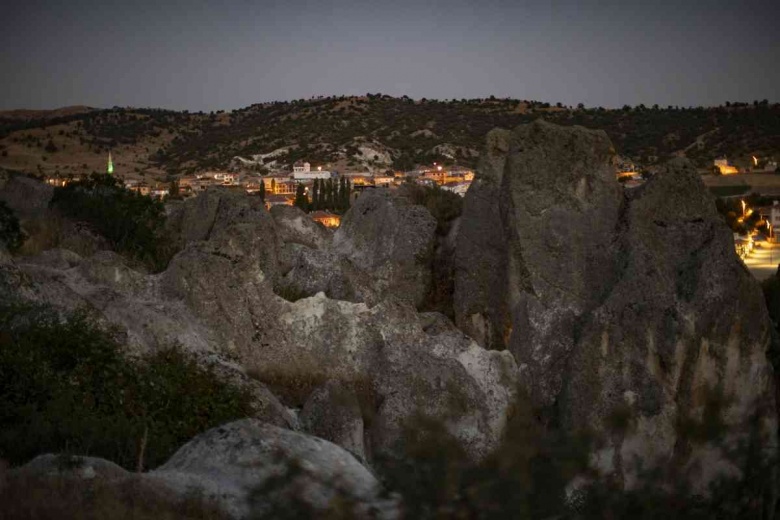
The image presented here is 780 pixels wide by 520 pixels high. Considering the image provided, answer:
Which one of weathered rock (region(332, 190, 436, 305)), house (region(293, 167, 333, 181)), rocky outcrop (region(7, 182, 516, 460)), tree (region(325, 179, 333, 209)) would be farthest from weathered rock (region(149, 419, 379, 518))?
house (region(293, 167, 333, 181))

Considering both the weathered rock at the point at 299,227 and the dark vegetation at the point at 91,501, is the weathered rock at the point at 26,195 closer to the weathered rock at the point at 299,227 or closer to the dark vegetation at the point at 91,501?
the weathered rock at the point at 299,227

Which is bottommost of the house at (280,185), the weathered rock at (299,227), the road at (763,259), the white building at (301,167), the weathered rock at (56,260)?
the road at (763,259)

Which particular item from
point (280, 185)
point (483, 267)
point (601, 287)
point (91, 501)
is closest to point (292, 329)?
point (483, 267)

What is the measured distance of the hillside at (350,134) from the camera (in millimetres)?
88625

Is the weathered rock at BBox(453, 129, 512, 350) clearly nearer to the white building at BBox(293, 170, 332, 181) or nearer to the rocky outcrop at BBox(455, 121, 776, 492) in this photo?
the rocky outcrop at BBox(455, 121, 776, 492)

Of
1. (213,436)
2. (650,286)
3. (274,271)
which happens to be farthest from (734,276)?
(213,436)

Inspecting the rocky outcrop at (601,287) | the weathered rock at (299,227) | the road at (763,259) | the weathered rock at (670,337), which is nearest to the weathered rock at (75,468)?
the rocky outcrop at (601,287)

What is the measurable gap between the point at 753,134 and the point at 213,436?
91.2 metres

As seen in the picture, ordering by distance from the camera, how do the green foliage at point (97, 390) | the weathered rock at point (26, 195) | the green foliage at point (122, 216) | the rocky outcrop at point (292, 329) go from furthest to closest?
the weathered rock at point (26, 195) < the green foliage at point (122, 216) < the rocky outcrop at point (292, 329) < the green foliage at point (97, 390)

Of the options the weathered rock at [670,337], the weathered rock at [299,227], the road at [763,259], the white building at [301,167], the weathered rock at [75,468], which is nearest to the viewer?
the weathered rock at [75,468]

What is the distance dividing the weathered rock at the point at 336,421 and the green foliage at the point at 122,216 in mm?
7497

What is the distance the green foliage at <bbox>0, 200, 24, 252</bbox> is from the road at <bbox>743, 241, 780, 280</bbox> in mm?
33275

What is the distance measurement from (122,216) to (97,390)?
10.3 metres

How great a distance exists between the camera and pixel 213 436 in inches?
231
